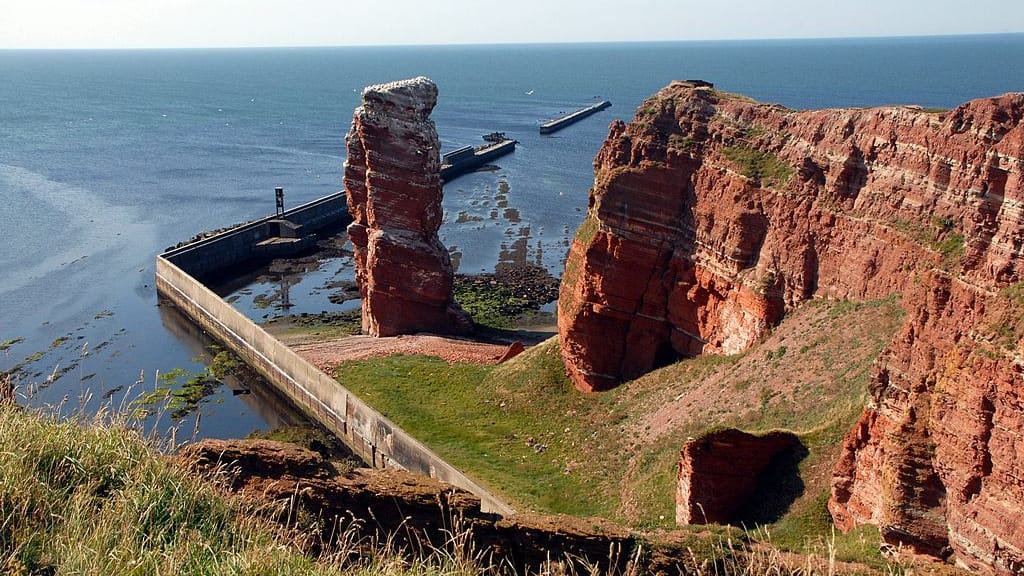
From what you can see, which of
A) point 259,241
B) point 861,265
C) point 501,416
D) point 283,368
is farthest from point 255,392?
point 861,265

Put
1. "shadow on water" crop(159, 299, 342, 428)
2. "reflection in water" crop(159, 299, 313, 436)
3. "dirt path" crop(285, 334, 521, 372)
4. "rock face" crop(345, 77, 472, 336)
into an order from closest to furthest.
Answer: "reflection in water" crop(159, 299, 313, 436)
"dirt path" crop(285, 334, 521, 372)
"shadow on water" crop(159, 299, 342, 428)
"rock face" crop(345, 77, 472, 336)

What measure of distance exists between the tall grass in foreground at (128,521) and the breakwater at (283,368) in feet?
55.7

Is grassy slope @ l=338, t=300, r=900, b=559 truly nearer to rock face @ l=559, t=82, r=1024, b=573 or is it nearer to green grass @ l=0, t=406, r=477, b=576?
rock face @ l=559, t=82, r=1024, b=573

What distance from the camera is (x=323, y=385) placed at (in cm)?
4312

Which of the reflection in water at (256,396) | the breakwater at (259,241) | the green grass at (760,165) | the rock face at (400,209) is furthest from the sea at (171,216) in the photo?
the green grass at (760,165)

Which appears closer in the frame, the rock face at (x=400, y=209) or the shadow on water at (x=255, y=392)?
the shadow on water at (x=255, y=392)

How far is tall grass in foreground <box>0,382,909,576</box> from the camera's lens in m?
8.62

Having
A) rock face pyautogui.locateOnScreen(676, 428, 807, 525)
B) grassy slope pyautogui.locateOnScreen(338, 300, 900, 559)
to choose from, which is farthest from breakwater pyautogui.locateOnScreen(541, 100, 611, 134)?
rock face pyautogui.locateOnScreen(676, 428, 807, 525)

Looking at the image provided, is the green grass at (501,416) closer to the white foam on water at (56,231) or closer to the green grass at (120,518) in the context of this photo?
the green grass at (120,518)

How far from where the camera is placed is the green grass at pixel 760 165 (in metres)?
32.6

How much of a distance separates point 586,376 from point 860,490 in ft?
58.4

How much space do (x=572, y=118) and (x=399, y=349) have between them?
120265 mm

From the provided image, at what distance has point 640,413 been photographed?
33.8 metres

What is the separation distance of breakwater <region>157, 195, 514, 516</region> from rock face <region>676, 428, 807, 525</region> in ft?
19.5
